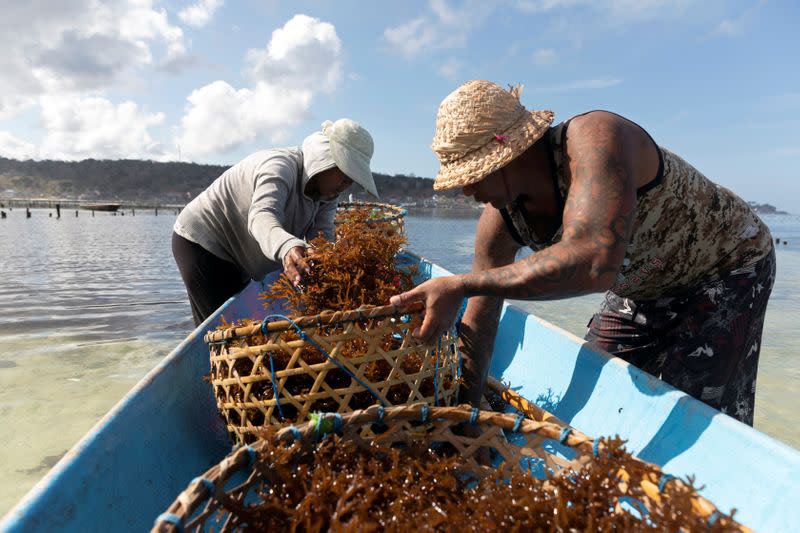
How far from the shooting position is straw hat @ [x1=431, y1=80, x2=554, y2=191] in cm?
185

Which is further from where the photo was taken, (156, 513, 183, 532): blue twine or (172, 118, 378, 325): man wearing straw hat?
(172, 118, 378, 325): man wearing straw hat

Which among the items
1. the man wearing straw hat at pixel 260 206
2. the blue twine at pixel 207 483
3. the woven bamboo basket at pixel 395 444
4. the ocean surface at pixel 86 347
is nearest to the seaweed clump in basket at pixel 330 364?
the woven bamboo basket at pixel 395 444

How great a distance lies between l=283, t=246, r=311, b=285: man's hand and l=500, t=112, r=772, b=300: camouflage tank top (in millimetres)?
972

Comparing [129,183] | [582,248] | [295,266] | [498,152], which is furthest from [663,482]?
[129,183]

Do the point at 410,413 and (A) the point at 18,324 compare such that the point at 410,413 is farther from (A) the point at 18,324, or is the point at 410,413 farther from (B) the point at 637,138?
(A) the point at 18,324

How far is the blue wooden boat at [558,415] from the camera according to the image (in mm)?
1372

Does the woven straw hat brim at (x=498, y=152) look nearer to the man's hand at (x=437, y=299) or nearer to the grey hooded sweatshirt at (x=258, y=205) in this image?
the man's hand at (x=437, y=299)

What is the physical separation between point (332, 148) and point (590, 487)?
101 inches

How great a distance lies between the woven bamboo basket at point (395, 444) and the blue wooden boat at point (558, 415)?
0.94ft

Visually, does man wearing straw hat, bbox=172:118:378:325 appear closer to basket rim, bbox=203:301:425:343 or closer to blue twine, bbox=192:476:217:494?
basket rim, bbox=203:301:425:343

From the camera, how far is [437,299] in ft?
5.55

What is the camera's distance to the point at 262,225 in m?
2.77

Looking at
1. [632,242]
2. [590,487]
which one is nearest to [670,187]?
[632,242]

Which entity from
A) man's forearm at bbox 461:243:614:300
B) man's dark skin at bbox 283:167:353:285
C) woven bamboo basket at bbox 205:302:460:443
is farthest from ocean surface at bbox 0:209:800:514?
man's forearm at bbox 461:243:614:300
